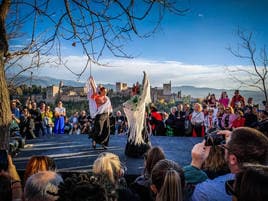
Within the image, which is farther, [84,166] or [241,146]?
[84,166]

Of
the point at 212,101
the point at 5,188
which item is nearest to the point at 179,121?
the point at 212,101

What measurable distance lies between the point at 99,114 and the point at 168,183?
5.43 m

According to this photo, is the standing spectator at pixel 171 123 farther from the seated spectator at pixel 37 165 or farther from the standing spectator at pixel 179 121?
the seated spectator at pixel 37 165

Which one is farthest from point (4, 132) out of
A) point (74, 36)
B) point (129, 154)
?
point (129, 154)

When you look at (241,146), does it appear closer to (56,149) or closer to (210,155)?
(210,155)

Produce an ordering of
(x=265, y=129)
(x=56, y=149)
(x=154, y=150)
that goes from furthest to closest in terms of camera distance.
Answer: (x=56, y=149), (x=265, y=129), (x=154, y=150)

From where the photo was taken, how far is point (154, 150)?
2.86 m

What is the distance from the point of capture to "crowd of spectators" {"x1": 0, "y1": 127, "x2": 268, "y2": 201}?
123cm

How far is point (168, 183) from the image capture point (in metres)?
1.84

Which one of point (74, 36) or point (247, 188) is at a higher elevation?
point (74, 36)

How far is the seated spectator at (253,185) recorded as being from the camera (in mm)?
1110

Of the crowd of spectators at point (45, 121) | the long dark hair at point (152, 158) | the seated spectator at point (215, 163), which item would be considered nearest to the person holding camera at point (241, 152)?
the seated spectator at point (215, 163)

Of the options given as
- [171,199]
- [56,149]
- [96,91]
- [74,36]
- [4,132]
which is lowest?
[56,149]

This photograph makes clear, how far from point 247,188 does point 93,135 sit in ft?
20.2
